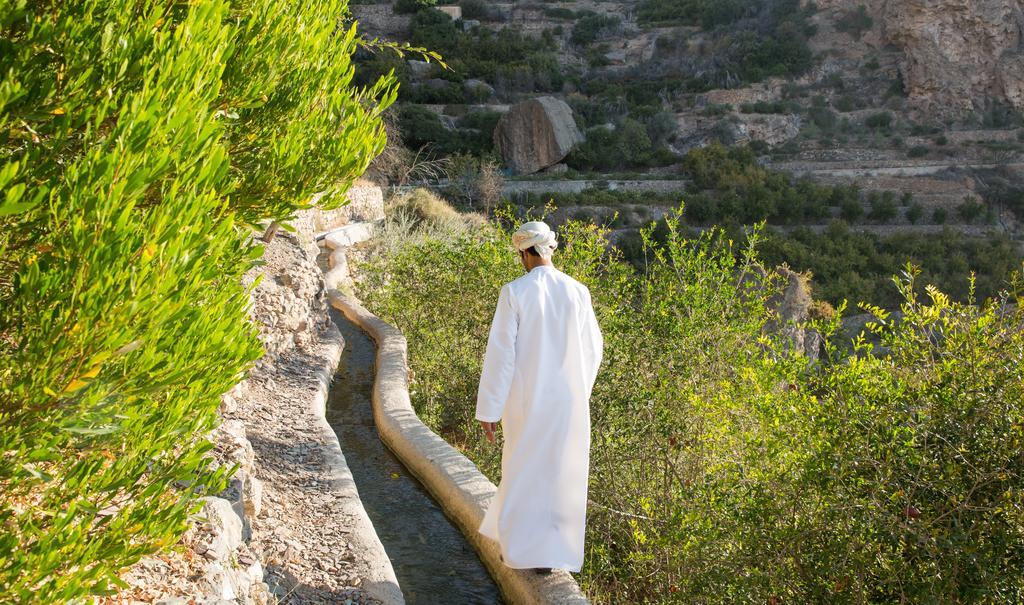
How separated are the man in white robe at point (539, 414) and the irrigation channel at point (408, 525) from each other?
0.57 metres

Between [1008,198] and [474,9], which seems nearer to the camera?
[1008,198]

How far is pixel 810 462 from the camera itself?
9.71 ft

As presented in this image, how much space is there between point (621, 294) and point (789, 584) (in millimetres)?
3127

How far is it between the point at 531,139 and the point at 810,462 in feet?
109

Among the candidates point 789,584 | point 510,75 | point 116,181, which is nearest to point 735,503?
point 789,584

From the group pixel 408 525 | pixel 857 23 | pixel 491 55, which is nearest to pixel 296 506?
pixel 408 525

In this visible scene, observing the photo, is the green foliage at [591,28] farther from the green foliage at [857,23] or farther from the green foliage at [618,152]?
the green foliage at [618,152]

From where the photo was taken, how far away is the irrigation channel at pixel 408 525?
13.0 ft

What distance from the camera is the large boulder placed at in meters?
34.9

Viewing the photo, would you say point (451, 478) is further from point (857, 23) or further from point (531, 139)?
point (857, 23)

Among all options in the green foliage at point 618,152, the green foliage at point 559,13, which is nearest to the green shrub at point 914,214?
the green foliage at point 618,152

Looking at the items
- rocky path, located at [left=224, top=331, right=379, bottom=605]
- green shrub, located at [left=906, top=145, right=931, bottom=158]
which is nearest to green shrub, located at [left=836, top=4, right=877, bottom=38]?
green shrub, located at [left=906, top=145, right=931, bottom=158]

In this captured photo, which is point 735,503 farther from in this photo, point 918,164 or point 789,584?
point 918,164

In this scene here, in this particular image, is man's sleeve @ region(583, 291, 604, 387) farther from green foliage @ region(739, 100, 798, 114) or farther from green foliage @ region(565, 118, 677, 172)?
green foliage @ region(739, 100, 798, 114)
